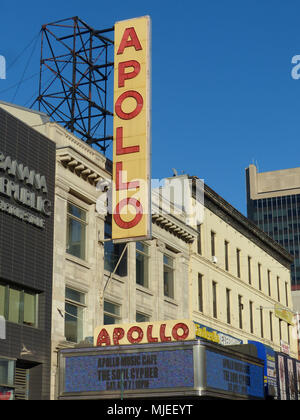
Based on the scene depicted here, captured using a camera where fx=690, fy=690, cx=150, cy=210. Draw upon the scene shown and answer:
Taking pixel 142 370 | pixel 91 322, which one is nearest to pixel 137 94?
pixel 91 322

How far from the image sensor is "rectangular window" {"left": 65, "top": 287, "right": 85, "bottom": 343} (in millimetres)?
30220

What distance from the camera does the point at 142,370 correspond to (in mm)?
26906

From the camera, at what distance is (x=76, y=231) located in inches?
1260

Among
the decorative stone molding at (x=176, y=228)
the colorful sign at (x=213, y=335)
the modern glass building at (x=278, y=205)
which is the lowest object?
the colorful sign at (x=213, y=335)

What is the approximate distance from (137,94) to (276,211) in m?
162

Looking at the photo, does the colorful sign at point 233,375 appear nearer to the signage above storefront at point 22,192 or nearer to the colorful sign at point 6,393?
the colorful sign at point 6,393

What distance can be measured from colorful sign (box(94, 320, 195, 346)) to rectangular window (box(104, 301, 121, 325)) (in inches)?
188

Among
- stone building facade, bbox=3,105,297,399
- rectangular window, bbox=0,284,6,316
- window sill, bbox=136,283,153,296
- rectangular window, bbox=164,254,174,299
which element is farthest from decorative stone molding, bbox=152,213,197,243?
rectangular window, bbox=0,284,6,316

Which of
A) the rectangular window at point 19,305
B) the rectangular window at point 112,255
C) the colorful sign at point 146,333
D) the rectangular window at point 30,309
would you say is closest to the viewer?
the rectangular window at point 19,305

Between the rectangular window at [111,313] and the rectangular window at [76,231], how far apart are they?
9.66 feet

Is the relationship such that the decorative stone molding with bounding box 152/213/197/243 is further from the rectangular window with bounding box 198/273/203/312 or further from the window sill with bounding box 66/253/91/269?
the window sill with bounding box 66/253/91/269

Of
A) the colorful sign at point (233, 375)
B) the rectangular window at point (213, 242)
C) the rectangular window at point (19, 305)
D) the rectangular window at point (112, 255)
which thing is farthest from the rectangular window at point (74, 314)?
the rectangular window at point (213, 242)

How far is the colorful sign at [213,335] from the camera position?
134 ft
